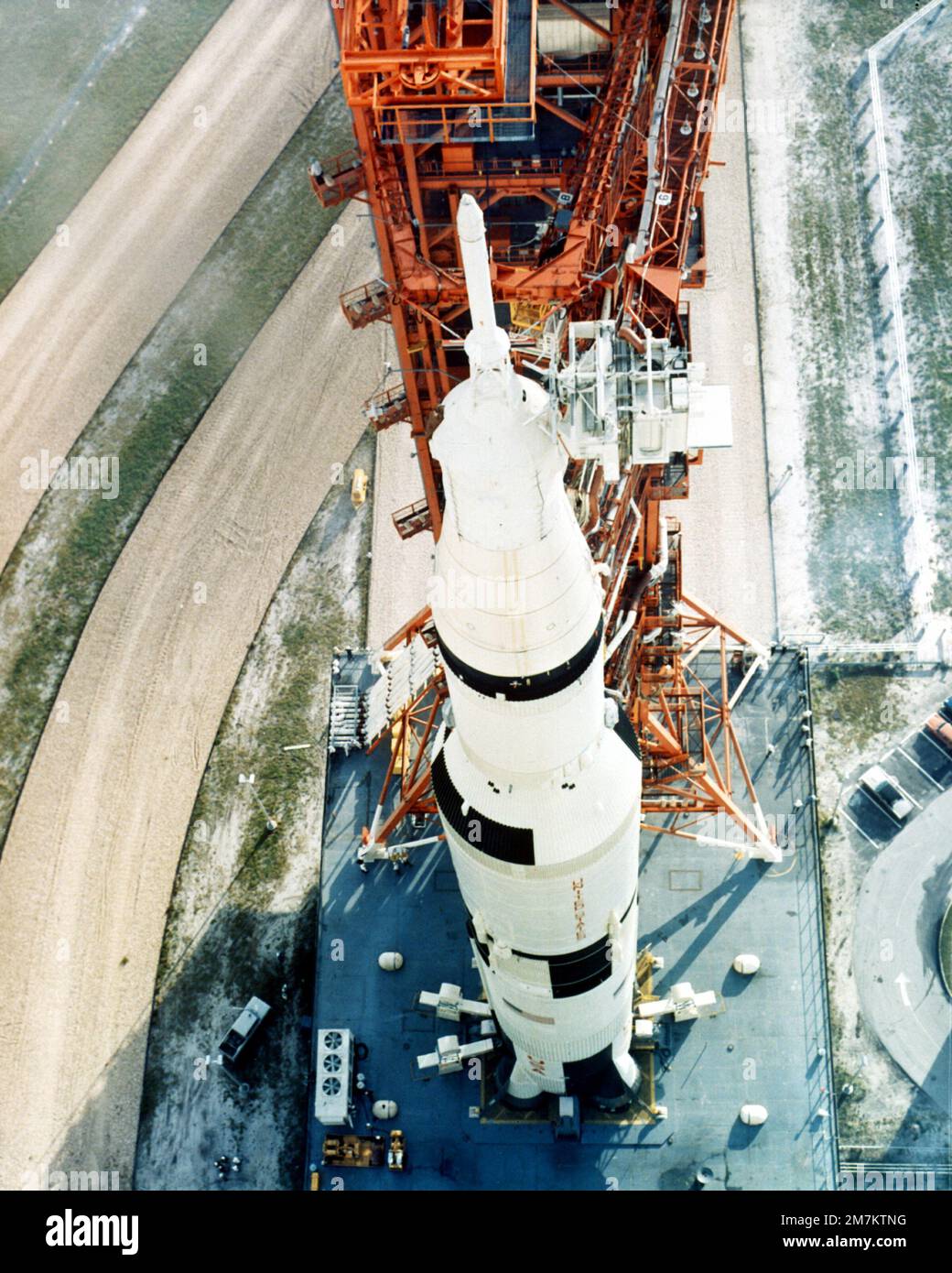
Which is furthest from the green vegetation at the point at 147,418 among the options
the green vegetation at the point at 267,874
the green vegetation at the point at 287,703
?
the green vegetation at the point at 267,874

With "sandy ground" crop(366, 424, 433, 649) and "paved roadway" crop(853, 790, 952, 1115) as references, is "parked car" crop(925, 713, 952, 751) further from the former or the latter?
"sandy ground" crop(366, 424, 433, 649)

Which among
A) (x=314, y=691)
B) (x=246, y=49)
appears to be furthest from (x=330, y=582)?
(x=246, y=49)

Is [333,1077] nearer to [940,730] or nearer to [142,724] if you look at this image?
[142,724]

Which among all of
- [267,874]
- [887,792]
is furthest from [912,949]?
[267,874]

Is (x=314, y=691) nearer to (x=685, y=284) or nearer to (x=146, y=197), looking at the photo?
(x=685, y=284)

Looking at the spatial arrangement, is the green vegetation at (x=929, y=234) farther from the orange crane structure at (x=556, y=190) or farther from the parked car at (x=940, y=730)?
the orange crane structure at (x=556, y=190)

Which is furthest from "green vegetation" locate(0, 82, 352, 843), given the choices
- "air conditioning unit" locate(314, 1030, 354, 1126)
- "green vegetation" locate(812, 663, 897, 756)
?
"green vegetation" locate(812, 663, 897, 756)
